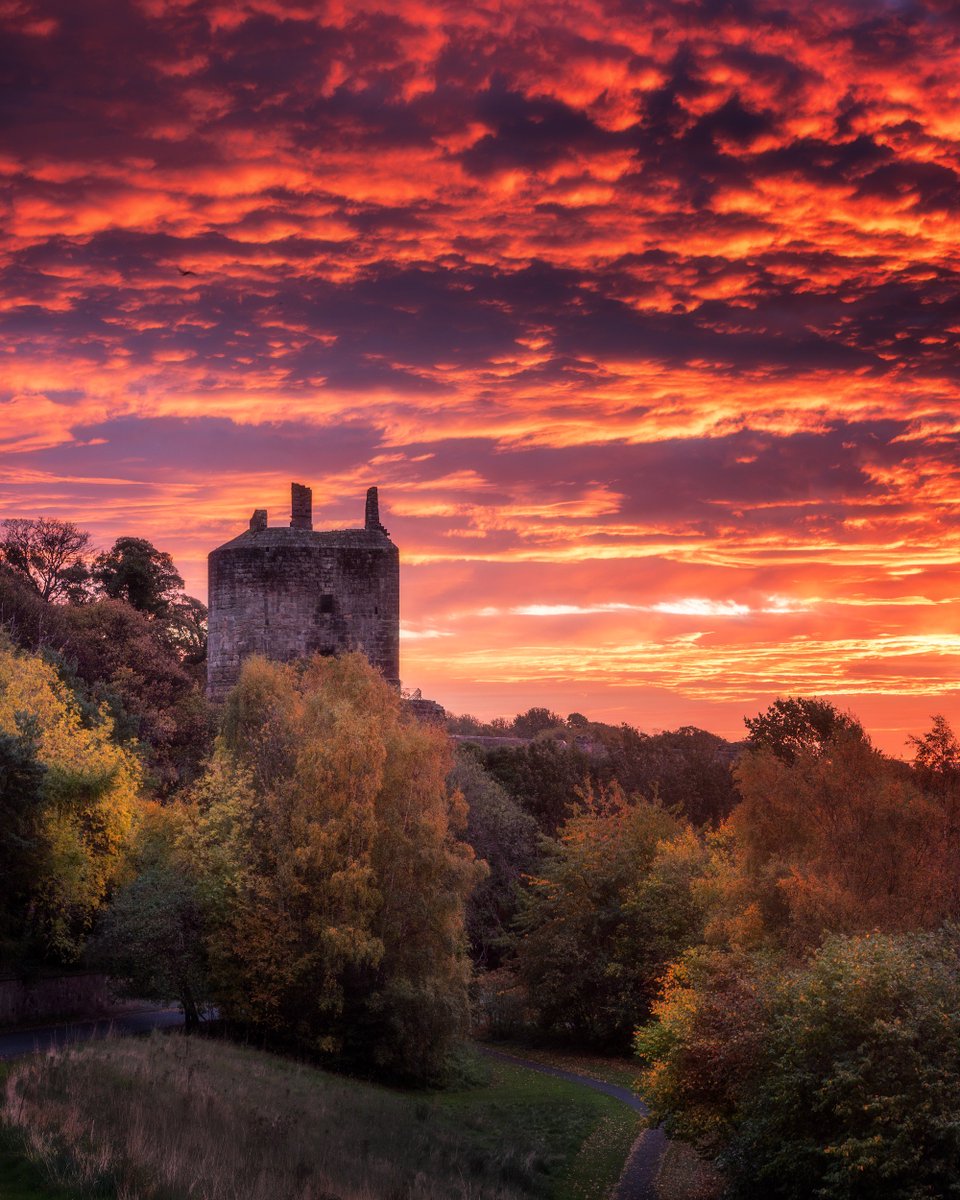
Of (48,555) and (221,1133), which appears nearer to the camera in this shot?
(221,1133)

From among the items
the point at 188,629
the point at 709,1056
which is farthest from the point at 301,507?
the point at 709,1056

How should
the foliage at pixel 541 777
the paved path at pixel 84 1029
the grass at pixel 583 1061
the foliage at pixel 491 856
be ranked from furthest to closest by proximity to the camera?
the foliage at pixel 541 777 < the foliage at pixel 491 856 < the grass at pixel 583 1061 < the paved path at pixel 84 1029

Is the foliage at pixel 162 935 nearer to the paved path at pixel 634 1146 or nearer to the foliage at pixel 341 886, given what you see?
the foliage at pixel 341 886

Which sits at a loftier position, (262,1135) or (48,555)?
(48,555)

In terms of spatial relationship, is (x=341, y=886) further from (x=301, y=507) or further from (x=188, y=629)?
(x=188, y=629)

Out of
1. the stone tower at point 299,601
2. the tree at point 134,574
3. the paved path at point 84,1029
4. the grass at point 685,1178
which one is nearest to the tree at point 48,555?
the tree at point 134,574

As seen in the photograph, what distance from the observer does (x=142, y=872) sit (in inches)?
1373

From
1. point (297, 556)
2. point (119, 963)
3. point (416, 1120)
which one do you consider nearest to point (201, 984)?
point (119, 963)

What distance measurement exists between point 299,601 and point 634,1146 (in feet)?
90.1

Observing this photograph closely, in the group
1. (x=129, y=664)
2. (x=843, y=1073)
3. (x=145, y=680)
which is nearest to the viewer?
(x=843, y=1073)

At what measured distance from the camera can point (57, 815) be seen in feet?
111

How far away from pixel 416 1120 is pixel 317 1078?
10.7ft

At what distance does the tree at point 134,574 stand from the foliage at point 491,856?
2179 centimetres

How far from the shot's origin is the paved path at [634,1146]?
25016 millimetres
